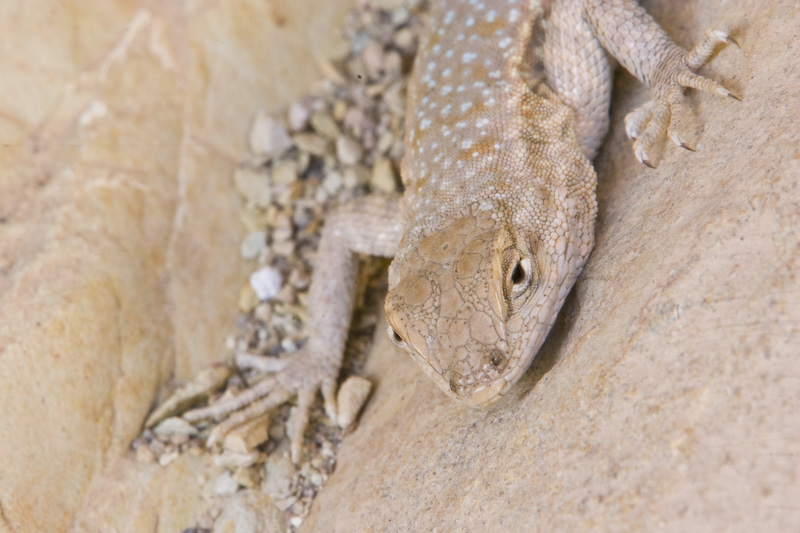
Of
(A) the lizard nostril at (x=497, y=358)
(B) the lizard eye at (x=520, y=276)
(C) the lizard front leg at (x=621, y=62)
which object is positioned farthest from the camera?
(C) the lizard front leg at (x=621, y=62)

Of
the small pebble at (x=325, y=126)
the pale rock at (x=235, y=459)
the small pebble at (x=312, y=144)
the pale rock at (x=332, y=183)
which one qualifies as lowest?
the pale rock at (x=235, y=459)

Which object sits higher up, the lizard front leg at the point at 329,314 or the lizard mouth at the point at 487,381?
the lizard mouth at the point at 487,381

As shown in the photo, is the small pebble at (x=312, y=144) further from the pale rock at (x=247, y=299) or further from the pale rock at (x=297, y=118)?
the pale rock at (x=247, y=299)

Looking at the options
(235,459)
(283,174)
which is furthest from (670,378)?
(283,174)

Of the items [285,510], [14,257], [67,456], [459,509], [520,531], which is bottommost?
[285,510]

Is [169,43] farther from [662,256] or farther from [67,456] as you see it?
[662,256]

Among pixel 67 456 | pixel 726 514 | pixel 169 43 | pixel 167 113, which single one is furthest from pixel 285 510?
pixel 169 43

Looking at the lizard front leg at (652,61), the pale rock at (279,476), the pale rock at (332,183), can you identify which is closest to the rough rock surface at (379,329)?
the lizard front leg at (652,61)

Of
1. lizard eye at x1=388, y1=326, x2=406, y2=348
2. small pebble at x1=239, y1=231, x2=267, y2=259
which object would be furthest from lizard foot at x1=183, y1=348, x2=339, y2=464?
lizard eye at x1=388, y1=326, x2=406, y2=348

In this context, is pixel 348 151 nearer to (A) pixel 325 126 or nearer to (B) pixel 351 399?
(A) pixel 325 126
